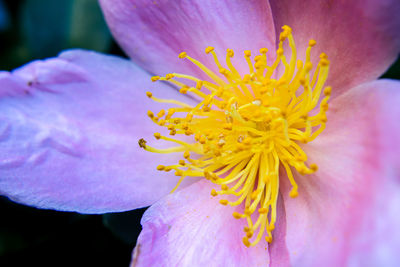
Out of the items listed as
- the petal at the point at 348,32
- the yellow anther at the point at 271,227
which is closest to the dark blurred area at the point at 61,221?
the yellow anther at the point at 271,227

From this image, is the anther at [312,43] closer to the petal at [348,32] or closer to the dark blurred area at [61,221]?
the petal at [348,32]

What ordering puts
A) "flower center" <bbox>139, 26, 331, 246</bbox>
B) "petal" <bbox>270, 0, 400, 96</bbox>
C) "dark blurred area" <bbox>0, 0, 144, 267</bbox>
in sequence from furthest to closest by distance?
"dark blurred area" <bbox>0, 0, 144, 267</bbox> → "flower center" <bbox>139, 26, 331, 246</bbox> → "petal" <bbox>270, 0, 400, 96</bbox>

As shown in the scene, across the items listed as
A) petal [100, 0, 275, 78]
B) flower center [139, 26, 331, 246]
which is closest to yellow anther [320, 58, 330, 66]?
flower center [139, 26, 331, 246]

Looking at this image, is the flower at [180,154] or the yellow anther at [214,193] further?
the yellow anther at [214,193]

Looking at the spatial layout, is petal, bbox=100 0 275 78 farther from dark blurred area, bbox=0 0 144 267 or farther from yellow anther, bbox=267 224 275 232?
yellow anther, bbox=267 224 275 232

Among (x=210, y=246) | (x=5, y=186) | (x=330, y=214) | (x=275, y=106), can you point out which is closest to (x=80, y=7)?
(x=5, y=186)

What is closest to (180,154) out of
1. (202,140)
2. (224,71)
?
(202,140)
